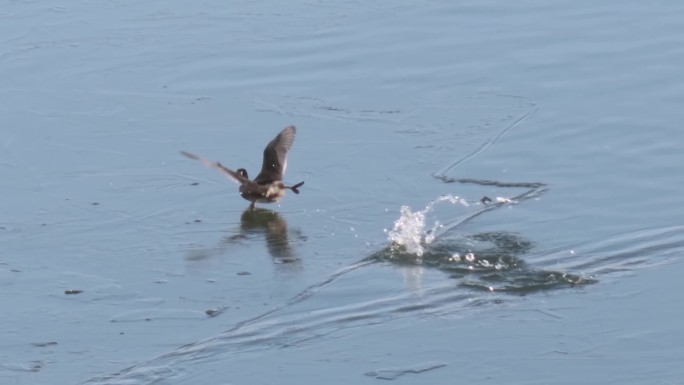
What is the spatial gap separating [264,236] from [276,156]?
0.83 meters

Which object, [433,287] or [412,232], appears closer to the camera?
[433,287]

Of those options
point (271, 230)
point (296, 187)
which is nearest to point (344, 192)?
point (296, 187)

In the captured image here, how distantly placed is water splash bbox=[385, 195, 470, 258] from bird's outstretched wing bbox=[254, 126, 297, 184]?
0.91 m

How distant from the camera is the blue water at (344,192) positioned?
19.5 feet

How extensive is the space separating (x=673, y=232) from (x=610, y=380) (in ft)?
6.51

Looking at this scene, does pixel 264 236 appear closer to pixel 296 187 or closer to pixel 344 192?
pixel 296 187

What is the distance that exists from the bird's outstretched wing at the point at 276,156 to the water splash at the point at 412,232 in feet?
2.98

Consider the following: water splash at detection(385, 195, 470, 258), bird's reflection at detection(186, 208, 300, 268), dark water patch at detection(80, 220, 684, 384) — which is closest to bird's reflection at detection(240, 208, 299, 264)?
bird's reflection at detection(186, 208, 300, 268)

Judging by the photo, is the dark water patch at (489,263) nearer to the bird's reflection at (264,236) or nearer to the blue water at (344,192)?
the blue water at (344,192)

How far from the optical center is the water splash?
23.6 ft

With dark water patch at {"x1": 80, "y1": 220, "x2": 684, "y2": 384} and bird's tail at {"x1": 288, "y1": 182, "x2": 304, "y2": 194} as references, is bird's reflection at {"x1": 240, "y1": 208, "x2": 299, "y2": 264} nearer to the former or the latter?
bird's tail at {"x1": 288, "y1": 182, "x2": 304, "y2": 194}

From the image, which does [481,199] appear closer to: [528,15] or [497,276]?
[497,276]

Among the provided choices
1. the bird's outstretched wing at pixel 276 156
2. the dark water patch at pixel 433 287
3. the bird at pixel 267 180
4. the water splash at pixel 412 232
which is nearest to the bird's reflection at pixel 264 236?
the bird at pixel 267 180

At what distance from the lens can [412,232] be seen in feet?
24.1
